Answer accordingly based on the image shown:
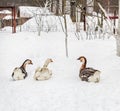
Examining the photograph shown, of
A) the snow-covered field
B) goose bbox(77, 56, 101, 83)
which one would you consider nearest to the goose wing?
goose bbox(77, 56, 101, 83)

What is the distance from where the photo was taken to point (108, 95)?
24.3 feet

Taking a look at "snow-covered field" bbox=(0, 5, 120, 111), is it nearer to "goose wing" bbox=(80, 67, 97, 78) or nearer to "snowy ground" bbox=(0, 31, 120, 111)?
"snowy ground" bbox=(0, 31, 120, 111)

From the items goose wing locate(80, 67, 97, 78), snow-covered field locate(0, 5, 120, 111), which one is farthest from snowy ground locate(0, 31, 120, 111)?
goose wing locate(80, 67, 97, 78)

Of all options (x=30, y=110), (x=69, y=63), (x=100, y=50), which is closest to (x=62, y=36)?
(x=100, y=50)

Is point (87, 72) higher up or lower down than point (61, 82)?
higher up

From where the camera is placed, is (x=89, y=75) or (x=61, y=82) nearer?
Answer: (x=89, y=75)

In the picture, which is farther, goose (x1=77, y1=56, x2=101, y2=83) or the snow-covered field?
goose (x1=77, y1=56, x2=101, y2=83)

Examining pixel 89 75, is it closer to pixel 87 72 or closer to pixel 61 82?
pixel 87 72

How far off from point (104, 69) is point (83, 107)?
79.6 inches

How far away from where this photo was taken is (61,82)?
8.23 meters

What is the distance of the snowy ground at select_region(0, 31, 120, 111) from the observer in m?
7.21

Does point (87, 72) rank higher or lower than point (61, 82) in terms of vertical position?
higher

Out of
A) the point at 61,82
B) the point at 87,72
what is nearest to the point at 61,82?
the point at 61,82

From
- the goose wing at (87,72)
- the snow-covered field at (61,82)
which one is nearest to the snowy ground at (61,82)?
the snow-covered field at (61,82)
